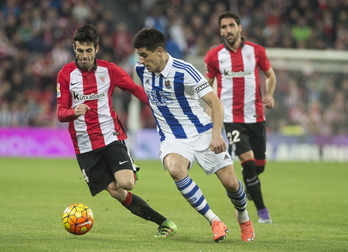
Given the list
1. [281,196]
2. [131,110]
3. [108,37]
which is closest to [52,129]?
[131,110]

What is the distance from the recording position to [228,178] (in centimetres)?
705

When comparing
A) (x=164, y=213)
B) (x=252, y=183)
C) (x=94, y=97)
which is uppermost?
(x=94, y=97)

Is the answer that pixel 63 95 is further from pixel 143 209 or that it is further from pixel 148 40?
pixel 143 209

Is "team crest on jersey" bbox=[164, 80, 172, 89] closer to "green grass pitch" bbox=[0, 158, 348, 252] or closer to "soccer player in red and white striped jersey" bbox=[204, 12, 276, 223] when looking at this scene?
"green grass pitch" bbox=[0, 158, 348, 252]

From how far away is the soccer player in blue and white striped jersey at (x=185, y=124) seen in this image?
689 cm

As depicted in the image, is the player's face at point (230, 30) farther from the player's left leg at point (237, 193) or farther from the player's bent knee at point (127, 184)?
the player's bent knee at point (127, 184)

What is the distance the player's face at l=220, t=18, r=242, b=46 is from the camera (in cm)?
928

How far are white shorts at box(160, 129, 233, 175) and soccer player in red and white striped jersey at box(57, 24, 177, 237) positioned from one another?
1.99 feet

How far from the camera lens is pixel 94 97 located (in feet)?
25.2

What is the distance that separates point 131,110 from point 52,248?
1576 centimetres

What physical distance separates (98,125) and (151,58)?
1128mm

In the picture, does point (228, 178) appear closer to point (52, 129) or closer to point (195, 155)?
point (195, 155)

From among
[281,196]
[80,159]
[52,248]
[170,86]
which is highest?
[170,86]

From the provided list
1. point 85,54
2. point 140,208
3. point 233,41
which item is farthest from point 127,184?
point 233,41
